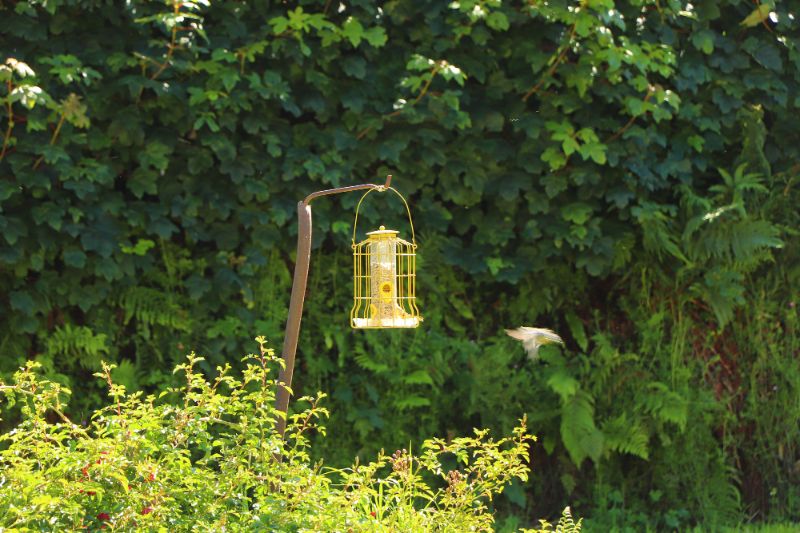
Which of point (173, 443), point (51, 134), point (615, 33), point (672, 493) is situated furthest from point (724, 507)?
point (51, 134)

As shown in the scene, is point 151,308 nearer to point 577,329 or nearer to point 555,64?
point 577,329

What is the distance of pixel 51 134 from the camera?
489cm

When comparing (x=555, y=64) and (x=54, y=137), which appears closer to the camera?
(x=54, y=137)

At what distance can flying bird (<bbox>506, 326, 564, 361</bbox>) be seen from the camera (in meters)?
5.35

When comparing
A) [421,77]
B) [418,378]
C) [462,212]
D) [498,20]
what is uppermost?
[498,20]

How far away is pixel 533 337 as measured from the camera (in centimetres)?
541

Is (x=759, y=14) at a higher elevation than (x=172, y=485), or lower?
higher

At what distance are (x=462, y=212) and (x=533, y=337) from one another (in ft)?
2.59

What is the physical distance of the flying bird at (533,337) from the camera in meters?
5.35

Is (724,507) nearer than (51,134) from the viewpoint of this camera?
No

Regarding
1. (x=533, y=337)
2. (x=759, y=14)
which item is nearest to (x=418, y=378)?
(x=533, y=337)

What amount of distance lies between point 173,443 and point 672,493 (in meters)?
3.24

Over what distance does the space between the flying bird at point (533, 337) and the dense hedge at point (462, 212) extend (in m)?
0.13

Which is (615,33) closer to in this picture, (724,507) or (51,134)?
(724,507)
